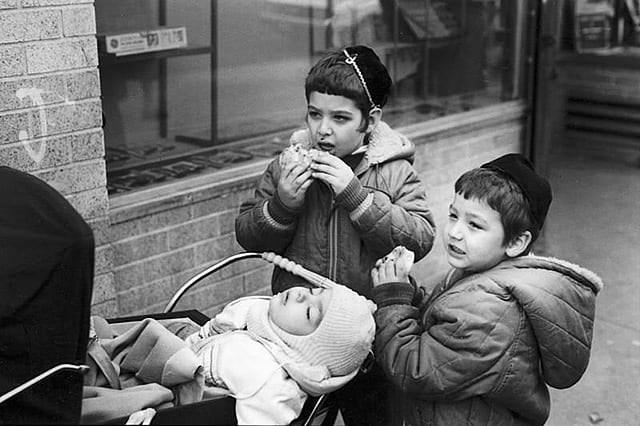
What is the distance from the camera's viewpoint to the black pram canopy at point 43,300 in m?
2.61

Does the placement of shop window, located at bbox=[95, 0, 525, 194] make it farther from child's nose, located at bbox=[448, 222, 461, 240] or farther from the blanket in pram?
child's nose, located at bbox=[448, 222, 461, 240]

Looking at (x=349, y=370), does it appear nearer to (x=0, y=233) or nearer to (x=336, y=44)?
(x=0, y=233)

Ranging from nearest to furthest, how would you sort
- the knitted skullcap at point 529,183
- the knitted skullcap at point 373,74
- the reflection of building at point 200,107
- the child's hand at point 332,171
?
the knitted skullcap at point 529,183
the child's hand at point 332,171
the knitted skullcap at point 373,74
the reflection of building at point 200,107

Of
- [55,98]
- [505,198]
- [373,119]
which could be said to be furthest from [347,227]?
[55,98]

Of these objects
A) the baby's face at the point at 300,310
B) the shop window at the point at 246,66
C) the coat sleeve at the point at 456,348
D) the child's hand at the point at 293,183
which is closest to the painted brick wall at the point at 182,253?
the shop window at the point at 246,66

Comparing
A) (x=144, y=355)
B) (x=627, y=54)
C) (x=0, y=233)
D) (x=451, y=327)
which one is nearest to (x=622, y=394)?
(x=451, y=327)

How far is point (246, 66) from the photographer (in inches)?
202

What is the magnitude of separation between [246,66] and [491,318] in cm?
270

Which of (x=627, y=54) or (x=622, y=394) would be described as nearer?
(x=622, y=394)

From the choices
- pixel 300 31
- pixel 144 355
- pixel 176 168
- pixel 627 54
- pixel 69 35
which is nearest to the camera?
pixel 144 355

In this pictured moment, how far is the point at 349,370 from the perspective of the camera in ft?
9.02

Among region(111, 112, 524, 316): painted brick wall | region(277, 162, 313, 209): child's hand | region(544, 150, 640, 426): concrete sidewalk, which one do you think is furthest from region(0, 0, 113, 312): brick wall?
region(544, 150, 640, 426): concrete sidewalk

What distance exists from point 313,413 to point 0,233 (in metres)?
0.98

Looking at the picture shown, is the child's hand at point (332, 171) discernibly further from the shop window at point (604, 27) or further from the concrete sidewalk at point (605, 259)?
the shop window at point (604, 27)
